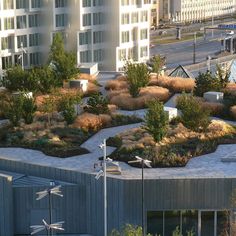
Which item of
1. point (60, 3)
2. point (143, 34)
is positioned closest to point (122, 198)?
point (60, 3)

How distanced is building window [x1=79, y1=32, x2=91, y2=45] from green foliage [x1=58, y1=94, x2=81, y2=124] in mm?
36904

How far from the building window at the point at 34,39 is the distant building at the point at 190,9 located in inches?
3763

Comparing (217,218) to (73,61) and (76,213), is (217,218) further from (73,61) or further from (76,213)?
(73,61)

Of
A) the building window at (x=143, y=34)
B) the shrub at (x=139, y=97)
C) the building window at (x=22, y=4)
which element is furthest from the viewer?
the building window at (x=143, y=34)

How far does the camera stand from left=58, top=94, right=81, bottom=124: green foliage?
38.5m

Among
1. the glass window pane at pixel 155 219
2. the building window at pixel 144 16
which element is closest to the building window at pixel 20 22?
the building window at pixel 144 16

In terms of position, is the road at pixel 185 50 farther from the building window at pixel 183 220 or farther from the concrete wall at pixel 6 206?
the concrete wall at pixel 6 206

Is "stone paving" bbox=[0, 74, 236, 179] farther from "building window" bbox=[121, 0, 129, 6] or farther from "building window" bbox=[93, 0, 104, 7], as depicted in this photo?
"building window" bbox=[121, 0, 129, 6]

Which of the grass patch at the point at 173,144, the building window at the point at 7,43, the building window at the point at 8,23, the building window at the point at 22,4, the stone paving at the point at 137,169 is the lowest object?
the stone paving at the point at 137,169

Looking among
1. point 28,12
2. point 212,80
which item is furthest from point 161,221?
point 28,12

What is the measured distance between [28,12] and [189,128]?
41947 mm

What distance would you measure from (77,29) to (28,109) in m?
39.8

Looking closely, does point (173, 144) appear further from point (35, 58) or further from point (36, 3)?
point (35, 58)

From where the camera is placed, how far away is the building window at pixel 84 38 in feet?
257
